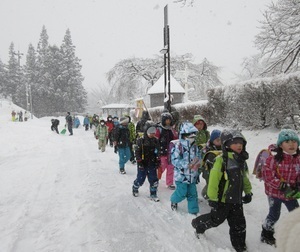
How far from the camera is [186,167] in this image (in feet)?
15.0

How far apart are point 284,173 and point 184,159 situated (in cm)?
170

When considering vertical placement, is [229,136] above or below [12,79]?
below

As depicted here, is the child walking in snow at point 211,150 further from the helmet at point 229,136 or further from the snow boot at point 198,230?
the snow boot at point 198,230

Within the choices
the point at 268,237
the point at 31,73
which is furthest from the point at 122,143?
the point at 31,73

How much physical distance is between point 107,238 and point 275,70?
967 cm

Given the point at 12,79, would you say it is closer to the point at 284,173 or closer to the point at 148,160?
the point at 148,160

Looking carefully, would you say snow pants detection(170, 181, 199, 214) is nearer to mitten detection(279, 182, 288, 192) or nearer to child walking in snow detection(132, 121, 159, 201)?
child walking in snow detection(132, 121, 159, 201)

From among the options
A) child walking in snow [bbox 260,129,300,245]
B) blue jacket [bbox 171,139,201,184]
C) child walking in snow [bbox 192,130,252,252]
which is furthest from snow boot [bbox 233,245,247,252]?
blue jacket [bbox 171,139,201,184]

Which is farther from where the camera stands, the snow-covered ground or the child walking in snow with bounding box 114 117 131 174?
the child walking in snow with bounding box 114 117 131 174

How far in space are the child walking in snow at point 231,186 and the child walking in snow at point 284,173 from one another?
0.34 metres

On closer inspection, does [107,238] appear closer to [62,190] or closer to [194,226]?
[194,226]

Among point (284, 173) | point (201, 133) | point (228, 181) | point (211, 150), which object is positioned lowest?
point (228, 181)

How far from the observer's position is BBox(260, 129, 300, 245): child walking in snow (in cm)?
333

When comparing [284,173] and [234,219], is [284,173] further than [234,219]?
No
